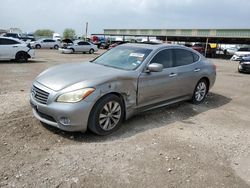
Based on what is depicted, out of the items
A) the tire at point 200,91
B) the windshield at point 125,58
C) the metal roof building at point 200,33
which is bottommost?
the tire at point 200,91

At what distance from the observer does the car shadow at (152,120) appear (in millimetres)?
4750

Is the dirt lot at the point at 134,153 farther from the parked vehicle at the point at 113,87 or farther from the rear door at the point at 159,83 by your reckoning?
the rear door at the point at 159,83

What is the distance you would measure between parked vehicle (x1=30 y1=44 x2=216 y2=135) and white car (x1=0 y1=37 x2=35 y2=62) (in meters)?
10.8

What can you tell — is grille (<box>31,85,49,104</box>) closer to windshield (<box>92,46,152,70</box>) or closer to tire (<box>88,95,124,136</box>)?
tire (<box>88,95,124,136</box>)

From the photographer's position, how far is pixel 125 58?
5773 millimetres

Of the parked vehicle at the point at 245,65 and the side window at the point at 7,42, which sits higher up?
the side window at the point at 7,42

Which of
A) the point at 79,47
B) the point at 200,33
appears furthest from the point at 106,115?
the point at 200,33

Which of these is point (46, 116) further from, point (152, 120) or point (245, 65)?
Answer: point (245, 65)

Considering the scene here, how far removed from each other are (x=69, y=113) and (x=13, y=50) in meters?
12.7

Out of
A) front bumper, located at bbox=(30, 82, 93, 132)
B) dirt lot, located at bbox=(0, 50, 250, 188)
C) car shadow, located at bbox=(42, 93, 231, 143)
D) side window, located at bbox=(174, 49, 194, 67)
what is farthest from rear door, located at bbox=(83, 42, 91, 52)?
front bumper, located at bbox=(30, 82, 93, 132)

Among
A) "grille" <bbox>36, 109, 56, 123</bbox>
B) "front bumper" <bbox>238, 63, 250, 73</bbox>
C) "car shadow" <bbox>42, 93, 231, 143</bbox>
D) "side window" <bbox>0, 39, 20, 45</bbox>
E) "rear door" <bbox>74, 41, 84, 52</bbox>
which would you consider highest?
"rear door" <bbox>74, 41, 84, 52</bbox>

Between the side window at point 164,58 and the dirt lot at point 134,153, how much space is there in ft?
3.62

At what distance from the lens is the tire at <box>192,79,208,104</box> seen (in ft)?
23.5

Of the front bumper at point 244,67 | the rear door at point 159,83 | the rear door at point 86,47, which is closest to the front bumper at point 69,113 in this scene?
the rear door at point 159,83
